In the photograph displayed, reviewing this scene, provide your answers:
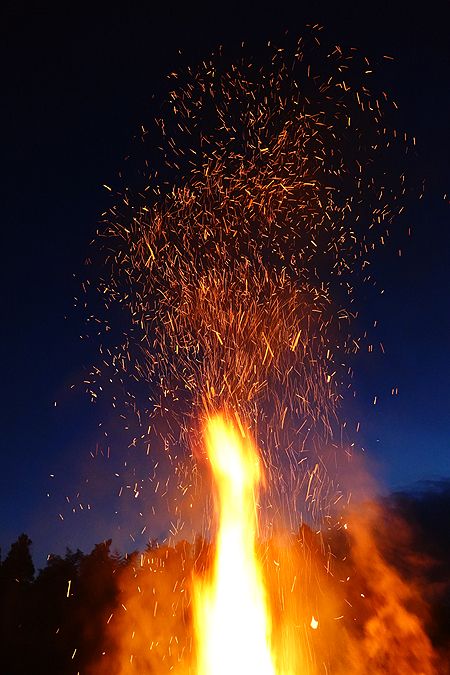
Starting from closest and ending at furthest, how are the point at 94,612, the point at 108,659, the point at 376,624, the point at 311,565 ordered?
the point at 376,624 → the point at 108,659 → the point at 311,565 → the point at 94,612

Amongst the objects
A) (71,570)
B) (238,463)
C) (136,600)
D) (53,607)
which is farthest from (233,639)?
(71,570)

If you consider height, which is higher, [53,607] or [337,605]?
[53,607]

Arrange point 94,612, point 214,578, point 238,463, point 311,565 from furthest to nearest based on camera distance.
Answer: point 94,612
point 311,565
point 214,578
point 238,463

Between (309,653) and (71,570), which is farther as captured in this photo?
(71,570)

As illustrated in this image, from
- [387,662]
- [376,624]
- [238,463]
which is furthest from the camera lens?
[376,624]

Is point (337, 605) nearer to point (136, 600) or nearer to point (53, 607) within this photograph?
point (136, 600)

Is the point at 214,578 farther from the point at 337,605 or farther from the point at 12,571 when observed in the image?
the point at 12,571

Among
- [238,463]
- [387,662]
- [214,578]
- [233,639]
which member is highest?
[238,463]

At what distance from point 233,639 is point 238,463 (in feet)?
12.4

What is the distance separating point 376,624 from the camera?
49.0 feet

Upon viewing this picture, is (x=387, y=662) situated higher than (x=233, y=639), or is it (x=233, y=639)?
(x=233, y=639)

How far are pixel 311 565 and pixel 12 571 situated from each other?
13338mm

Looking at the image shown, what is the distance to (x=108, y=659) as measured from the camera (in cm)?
1597

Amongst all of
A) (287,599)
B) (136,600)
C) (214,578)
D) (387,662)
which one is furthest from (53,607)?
(387,662)
